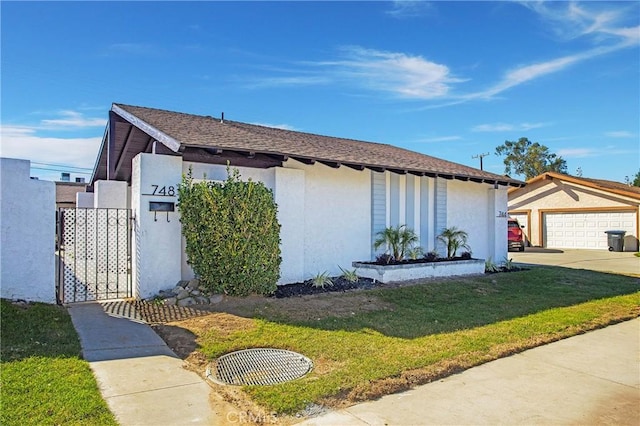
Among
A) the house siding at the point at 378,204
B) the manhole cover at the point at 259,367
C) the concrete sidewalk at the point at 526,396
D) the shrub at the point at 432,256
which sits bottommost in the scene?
the concrete sidewalk at the point at 526,396

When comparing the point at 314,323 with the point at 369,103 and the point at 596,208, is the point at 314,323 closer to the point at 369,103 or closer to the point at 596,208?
the point at 369,103

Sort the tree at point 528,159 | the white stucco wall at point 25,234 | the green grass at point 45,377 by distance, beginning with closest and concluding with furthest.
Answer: the green grass at point 45,377 < the white stucco wall at point 25,234 < the tree at point 528,159

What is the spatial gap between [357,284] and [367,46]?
21.4ft

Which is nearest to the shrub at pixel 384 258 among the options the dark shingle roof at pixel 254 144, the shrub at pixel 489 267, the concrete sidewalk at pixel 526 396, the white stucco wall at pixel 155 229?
the dark shingle roof at pixel 254 144

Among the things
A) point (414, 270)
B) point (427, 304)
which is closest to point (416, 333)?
point (427, 304)

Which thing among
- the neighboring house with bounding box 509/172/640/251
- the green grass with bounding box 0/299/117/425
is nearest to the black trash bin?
the neighboring house with bounding box 509/172/640/251

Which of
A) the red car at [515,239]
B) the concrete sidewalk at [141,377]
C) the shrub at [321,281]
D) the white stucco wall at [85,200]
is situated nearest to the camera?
the concrete sidewalk at [141,377]

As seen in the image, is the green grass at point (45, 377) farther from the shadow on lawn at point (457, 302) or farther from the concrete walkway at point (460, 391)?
the shadow on lawn at point (457, 302)

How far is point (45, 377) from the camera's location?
401cm

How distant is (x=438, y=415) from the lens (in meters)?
3.50

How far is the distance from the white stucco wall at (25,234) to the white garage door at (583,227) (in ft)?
80.9

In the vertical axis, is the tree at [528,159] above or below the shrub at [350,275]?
above

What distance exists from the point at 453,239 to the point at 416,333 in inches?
280

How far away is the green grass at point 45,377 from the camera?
327cm
